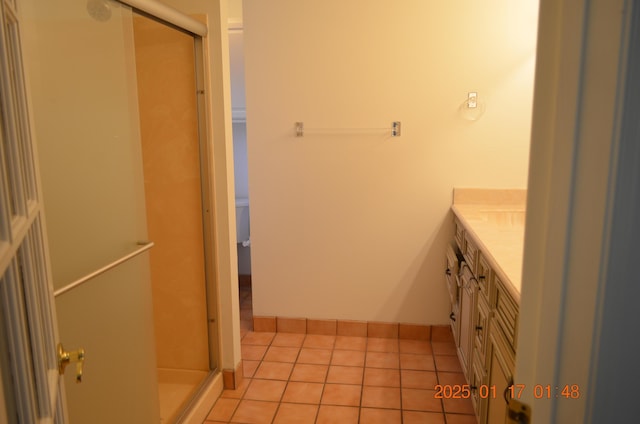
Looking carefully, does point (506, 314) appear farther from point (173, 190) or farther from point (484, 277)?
point (173, 190)

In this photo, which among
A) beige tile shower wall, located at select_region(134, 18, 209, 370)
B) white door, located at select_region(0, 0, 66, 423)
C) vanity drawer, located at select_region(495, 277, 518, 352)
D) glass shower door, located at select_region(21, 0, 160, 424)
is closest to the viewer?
white door, located at select_region(0, 0, 66, 423)

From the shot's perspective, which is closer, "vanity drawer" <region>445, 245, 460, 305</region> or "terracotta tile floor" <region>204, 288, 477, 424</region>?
"terracotta tile floor" <region>204, 288, 477, 424</region>

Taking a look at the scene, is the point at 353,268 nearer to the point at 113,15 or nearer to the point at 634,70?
the point at 113,15

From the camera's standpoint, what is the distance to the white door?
57 centimetres

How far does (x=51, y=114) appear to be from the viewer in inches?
49.6

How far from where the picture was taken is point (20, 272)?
0.67 metres

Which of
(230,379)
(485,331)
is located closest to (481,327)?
(485,331)

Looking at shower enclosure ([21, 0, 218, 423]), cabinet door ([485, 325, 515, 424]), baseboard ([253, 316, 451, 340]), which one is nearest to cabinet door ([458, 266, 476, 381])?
cabinet door ([485, 325, 515, 424])

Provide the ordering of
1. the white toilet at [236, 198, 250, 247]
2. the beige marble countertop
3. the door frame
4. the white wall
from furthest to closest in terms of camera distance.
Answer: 1. the white toilet at [236, 198, 250, 247]
2. the white wall
3. the beige marble countertop
4. the door frame

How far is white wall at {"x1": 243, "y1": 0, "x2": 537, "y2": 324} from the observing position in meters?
2.69

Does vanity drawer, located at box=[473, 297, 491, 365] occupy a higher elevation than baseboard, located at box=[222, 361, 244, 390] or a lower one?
higher

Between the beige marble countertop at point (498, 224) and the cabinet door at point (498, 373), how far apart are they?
0.23 meters
